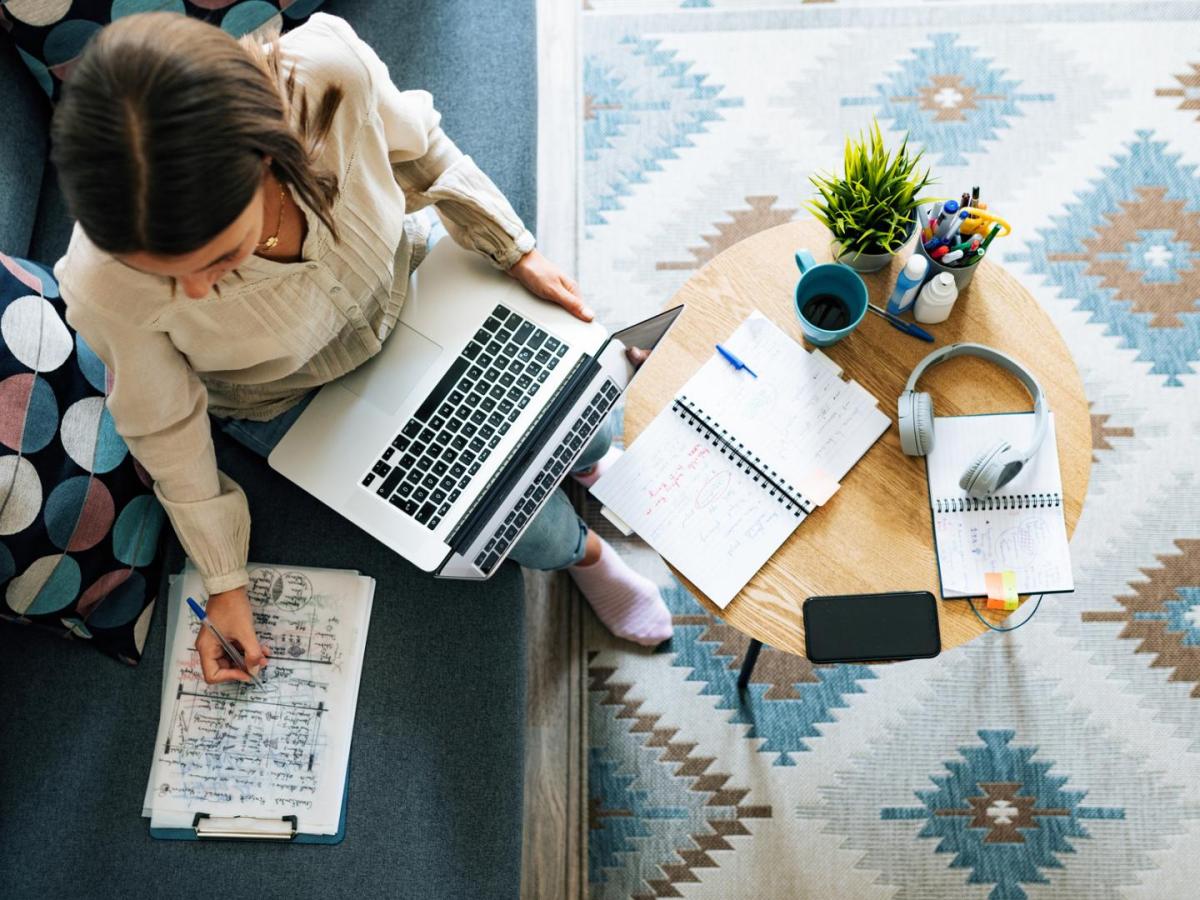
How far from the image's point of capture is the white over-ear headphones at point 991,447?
1.14 meters

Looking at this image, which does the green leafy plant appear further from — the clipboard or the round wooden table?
the clipboard

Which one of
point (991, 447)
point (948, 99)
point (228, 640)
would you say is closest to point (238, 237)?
point (228, 640)

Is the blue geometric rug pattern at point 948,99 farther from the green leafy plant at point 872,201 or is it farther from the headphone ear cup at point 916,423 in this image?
the headphone ear cup at point 916,423

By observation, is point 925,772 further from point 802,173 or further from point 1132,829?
point 802,173

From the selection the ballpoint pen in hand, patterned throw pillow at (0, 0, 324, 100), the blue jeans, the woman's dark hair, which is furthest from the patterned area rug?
the woman's dark hair

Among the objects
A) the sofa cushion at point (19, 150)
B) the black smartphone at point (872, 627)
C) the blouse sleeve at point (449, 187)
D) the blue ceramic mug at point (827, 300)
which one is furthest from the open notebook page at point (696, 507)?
the sofa cushion at point (19, 150)

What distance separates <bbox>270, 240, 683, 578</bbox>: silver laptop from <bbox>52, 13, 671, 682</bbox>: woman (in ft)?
0.13

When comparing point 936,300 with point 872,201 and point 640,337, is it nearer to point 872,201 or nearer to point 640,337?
point 872,201

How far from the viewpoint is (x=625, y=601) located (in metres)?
1.57

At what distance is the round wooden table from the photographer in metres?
1.17

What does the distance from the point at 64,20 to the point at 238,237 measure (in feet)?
2.52

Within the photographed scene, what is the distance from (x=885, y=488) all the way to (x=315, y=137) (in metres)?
0.81

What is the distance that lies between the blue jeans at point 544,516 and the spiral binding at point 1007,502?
0.49 metres

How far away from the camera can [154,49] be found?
2.36 ft
